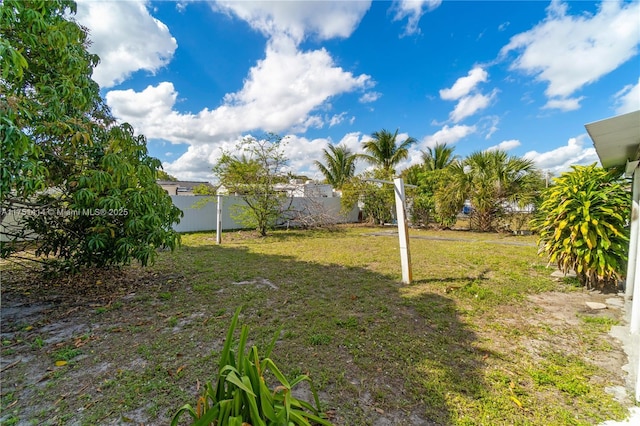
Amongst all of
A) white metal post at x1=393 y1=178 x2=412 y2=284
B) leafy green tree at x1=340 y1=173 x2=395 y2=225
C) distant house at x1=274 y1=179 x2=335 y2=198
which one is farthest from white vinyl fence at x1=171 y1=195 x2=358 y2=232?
white metal post at x1=393 y1=178 x2=412 y2=284

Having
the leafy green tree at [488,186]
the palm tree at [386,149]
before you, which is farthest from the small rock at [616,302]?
the palm tree at [386,149]

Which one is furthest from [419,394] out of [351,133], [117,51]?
[351,133]

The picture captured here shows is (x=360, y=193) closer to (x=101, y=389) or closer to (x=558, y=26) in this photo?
(x=558, y=26)

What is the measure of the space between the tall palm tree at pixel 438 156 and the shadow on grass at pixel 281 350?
48.9 ft

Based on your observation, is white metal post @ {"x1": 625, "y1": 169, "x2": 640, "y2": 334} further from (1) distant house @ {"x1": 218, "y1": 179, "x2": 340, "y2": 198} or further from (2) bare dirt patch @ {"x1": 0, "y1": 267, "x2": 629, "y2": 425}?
(1) distant house @ {"x1": 218, "y1": 179, "x2": 340, "y2": 198}

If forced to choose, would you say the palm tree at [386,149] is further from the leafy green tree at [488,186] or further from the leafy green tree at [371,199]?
the leafy green tree at [488,186]

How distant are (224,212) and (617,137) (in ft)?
36.1

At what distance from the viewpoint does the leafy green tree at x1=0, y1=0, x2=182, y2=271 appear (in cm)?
222

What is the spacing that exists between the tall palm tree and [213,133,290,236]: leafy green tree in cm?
1142

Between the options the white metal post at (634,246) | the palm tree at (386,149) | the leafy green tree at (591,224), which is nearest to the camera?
the white metal post at (634,246)

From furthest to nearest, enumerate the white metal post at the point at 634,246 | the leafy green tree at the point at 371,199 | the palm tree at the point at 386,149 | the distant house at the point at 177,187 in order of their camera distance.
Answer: the palm tree at the point at 386,149, the leafy green tree at the point at 371,199, the distant house at the point at 177,187, the white metal post at the point at 634,246

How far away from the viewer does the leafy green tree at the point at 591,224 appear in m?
3.71

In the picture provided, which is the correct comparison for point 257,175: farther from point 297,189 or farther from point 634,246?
point 634,246

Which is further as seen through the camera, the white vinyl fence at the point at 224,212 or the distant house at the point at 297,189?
the white vinyl fence at the point at 224,212
